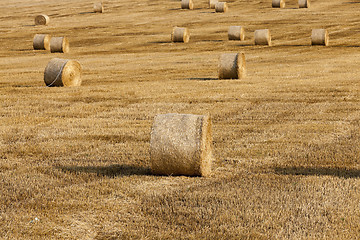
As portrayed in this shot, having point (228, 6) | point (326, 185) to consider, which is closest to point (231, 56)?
point (326, 185)

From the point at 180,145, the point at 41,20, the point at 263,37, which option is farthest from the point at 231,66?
the point at 41,20

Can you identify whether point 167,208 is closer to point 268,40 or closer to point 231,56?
point 231,56

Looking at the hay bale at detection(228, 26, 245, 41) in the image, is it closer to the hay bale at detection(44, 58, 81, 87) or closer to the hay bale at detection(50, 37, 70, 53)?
the hay bale at detection(50, 37, 70, 53)

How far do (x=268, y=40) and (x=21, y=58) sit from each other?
1403 centimetres

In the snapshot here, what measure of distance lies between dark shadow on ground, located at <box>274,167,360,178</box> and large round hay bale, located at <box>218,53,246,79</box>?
11.7 metres

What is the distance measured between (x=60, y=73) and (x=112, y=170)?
11198 mm

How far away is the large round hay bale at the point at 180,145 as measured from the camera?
28.8 feet

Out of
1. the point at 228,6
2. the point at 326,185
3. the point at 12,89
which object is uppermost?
the point at 326,185

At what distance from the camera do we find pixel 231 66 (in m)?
21.0

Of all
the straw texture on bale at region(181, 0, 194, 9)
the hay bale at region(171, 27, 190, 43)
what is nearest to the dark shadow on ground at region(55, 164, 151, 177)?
the hay bale at region(171, 27, 190, 43)

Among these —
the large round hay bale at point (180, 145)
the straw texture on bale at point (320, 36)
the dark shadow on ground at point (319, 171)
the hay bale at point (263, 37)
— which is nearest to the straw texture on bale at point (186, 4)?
the hay bale at point (263, 37)

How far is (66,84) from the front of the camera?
20359mm

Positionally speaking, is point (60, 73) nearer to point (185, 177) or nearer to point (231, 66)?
point (231, 66)

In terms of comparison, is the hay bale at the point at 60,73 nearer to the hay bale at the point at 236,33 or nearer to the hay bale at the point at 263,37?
the hay bale at the point at 263,37
